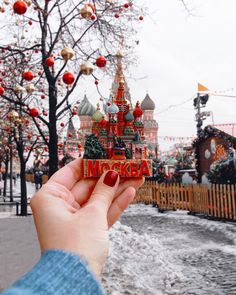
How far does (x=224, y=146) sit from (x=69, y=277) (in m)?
15.5

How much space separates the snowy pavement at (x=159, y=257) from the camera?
5.39m

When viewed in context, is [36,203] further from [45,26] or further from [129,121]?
[45,26]

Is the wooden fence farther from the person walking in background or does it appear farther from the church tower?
the church tower

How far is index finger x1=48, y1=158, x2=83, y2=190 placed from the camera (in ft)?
5.18

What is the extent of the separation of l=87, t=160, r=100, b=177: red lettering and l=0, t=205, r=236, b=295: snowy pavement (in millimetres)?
3826

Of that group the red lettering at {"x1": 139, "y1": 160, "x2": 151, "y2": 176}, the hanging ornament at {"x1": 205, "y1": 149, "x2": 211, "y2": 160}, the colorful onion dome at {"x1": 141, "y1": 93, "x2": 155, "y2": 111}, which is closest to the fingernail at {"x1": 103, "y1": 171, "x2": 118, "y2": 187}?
the red lettering at {"x1": 139, "y1": 160, "x2": 151, "y2": 176}

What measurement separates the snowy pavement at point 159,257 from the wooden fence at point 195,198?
0.65m

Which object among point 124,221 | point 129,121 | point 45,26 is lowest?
point 124,221

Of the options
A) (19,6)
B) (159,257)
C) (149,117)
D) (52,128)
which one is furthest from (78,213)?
(149,117)

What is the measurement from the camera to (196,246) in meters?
8.36

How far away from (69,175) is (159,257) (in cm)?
602

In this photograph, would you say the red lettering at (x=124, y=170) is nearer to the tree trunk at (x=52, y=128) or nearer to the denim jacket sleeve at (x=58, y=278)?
the denim jacket sleeve at (x=58, y=278)

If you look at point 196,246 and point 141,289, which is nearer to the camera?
point 141,289

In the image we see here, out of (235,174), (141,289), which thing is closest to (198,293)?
(141,289)
